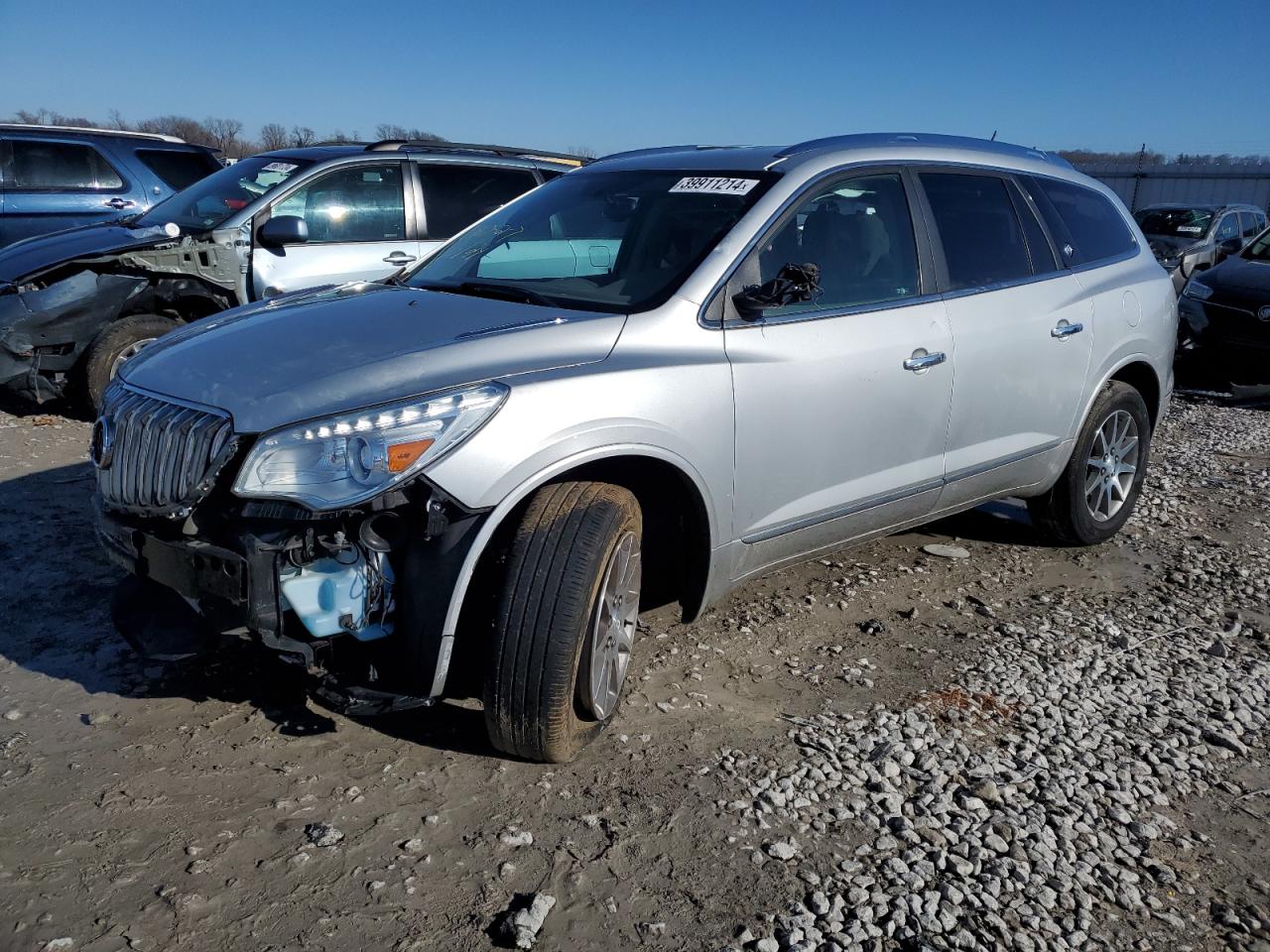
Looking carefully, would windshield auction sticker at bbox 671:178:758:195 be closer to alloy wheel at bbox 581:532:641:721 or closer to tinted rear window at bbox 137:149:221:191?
alloy wheel at bbox 581:532:641:721

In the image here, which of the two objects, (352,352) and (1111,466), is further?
(1111,466)

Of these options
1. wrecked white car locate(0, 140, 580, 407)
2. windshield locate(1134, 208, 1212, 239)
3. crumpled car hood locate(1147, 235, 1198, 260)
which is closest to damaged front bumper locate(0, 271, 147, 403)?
wrecked white car locate(0, 140, 580, 407)

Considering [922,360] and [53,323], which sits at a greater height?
[922,360]

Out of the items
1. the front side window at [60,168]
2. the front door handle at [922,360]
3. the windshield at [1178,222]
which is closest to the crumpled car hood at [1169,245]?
the windshield at [1178,222]

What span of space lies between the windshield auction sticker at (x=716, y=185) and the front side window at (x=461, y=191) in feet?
12.1

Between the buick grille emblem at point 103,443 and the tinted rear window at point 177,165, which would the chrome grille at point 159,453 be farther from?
the tinted rear window at point 177,165

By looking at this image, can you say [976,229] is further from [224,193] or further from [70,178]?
[70,178]

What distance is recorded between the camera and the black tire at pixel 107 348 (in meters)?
6.60

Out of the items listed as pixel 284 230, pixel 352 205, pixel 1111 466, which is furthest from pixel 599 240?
pixel 352 205

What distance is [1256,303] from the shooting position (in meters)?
8.98

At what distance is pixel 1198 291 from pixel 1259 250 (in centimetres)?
103

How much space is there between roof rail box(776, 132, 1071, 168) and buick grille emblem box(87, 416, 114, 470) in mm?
2468

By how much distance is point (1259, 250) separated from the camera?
994cm

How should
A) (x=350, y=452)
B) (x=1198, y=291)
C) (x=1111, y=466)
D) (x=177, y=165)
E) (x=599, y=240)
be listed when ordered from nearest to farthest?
(x=350, y=452) < (x=599, y=240) < (x=1111, y=466) < (x=1198, y=291) < (x=177, y=165)
